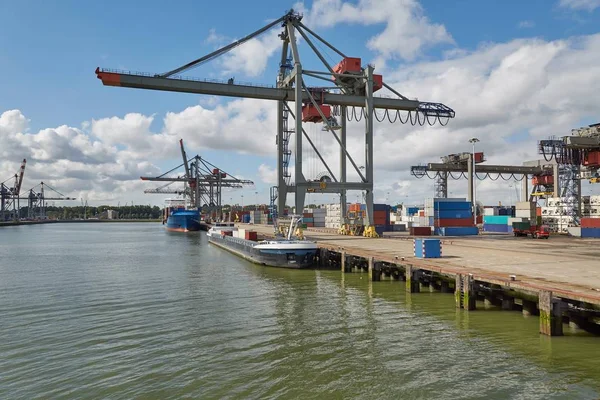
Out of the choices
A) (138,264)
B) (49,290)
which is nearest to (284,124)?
(138,264)

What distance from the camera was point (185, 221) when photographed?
111625 mm

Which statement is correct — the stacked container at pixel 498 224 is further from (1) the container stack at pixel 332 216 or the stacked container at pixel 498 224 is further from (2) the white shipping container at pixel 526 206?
(1) the container stack at pixel 332 216

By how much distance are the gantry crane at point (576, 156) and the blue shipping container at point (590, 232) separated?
815cm

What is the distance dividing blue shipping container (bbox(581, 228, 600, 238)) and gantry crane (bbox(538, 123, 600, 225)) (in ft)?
26.7

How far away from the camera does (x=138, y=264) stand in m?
38.8

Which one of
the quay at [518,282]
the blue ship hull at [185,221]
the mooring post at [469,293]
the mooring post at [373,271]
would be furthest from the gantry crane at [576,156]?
the blue ship hull at [185,221]

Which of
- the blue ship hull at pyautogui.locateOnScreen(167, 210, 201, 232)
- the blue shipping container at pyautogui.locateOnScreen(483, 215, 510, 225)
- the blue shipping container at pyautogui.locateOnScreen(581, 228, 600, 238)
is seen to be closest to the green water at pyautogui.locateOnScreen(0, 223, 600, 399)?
the blue shipping container at pyautogui.locateOnScreen(581, 228, 600, 238)

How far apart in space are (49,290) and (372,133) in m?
35.6

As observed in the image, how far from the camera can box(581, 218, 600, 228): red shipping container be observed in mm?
51562

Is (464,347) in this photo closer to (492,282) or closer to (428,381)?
(428,381)

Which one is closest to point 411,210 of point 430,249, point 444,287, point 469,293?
point 430,249

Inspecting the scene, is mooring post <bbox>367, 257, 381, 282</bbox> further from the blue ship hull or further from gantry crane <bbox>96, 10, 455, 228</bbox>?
the blue ship hull

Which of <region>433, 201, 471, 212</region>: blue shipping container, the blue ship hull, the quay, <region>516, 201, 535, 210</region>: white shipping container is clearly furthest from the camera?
the blue ship hull

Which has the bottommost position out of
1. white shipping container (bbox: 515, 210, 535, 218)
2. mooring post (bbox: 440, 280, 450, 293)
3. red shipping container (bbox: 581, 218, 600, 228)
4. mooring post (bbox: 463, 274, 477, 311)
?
mooring post (bbox: 440, 280, 450, 293)
